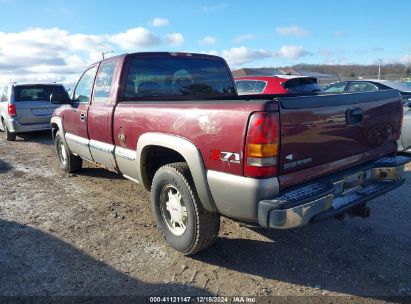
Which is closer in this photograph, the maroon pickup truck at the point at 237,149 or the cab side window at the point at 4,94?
the maroon pickup truck at the point at 237,149

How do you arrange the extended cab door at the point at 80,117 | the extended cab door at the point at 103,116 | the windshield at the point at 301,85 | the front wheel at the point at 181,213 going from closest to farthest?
the front wheel at the point at 181,213, the extended cab door at the point at 103,116, the extended cab door at the point at 80,117, the windshield at the point at 301,85

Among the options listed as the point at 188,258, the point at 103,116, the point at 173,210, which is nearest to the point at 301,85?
the point at 103,116

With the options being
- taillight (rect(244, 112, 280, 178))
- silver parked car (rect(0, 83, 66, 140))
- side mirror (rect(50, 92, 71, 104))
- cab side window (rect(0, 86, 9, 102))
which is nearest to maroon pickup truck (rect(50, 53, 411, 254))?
taillight (rect(244, 112, 280, 178))

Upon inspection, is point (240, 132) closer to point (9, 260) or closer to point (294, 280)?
point (294, 280)

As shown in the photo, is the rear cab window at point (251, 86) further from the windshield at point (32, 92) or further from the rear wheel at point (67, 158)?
the windshield at point (32, 92)

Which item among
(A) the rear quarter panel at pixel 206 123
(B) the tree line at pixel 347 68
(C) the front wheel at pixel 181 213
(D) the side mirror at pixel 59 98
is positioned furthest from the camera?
(B) the tree line at pixel 347 68

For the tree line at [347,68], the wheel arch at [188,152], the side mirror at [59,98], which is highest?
the tree line at [347,68]

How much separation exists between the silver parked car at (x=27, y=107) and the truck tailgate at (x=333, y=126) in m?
9.02

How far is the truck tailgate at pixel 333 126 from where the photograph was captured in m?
2.53

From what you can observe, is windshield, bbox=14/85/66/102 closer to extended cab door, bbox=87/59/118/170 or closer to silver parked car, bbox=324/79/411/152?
extended cab door, bbox=87/59/118/170

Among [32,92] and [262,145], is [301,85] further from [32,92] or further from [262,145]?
[32,92]

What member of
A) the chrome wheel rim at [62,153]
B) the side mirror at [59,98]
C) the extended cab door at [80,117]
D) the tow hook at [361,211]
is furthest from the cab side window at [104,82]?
the tow hook at [361,211]

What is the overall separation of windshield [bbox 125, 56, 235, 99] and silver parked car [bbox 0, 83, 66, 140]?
6868 mm

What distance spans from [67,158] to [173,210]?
11.4 ft
